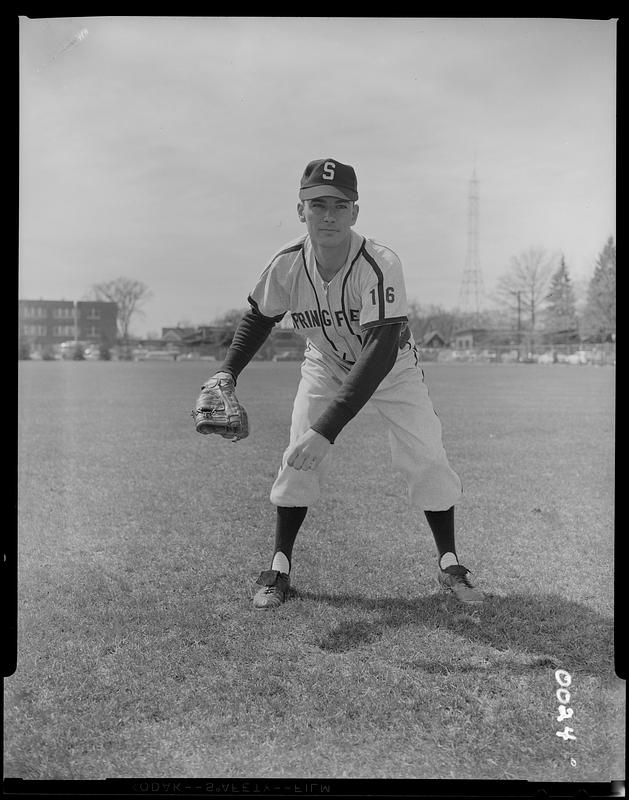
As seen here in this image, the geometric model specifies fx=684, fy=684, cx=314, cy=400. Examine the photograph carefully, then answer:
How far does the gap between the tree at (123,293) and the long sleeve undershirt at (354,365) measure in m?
0.39

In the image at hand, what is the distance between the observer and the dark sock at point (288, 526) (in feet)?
9.10

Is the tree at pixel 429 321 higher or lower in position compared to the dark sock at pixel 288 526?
higher

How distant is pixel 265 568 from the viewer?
2.72 m

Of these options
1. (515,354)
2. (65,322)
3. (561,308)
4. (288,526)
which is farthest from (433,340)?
(65,322)

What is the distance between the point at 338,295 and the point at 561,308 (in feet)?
2.89

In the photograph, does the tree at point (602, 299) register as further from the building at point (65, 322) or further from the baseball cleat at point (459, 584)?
the building at point (65, 322)

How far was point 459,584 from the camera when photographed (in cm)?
269

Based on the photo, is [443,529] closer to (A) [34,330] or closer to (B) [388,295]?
(B) [388,295]

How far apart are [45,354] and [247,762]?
1505mm

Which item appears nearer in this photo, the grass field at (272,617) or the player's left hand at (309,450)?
the grass field at (272,617)

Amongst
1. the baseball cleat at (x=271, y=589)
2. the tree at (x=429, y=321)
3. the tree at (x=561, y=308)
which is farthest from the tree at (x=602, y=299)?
the baseball cleat at (x=271, y=589)

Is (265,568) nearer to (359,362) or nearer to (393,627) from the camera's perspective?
(393,627)

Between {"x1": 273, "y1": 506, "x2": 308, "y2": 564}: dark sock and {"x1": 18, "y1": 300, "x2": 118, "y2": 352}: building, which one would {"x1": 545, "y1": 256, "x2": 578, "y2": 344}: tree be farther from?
{"x1": 18, "y1": 300, "x2": 118, "y2": 352}: building
